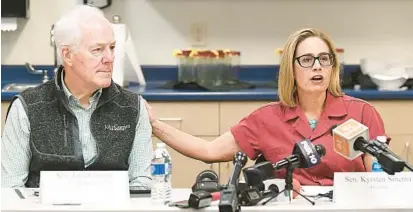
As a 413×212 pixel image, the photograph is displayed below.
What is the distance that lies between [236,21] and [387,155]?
106 inches

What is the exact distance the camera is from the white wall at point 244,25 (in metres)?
4.20

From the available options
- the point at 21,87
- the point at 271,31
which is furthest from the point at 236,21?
the point at 21,87

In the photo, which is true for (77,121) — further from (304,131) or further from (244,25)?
(244,25)

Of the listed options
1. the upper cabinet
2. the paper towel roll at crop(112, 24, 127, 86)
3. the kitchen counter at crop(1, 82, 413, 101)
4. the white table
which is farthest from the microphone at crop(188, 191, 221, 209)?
the upper cabinet

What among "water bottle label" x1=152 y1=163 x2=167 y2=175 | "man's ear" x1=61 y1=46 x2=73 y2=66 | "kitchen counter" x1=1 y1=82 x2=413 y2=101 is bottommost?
"kitchen counter" x1=1 y1=82 x2=413 y2=101

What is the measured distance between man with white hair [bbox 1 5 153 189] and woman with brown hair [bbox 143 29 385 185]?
208mm

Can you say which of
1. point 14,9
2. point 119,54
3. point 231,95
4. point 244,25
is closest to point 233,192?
point 231,95

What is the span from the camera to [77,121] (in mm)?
2365

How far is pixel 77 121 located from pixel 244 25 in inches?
81.2

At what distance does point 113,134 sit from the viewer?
7.77ft

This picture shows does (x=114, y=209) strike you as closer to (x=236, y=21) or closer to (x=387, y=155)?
(x=387, y=155)

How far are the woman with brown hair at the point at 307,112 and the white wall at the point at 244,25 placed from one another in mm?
1684

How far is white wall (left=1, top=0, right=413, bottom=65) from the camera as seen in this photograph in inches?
165

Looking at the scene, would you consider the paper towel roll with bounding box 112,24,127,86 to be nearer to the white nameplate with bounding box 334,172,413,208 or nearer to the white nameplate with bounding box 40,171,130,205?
A: the white nameplate with bounding box 40,171,130,205
